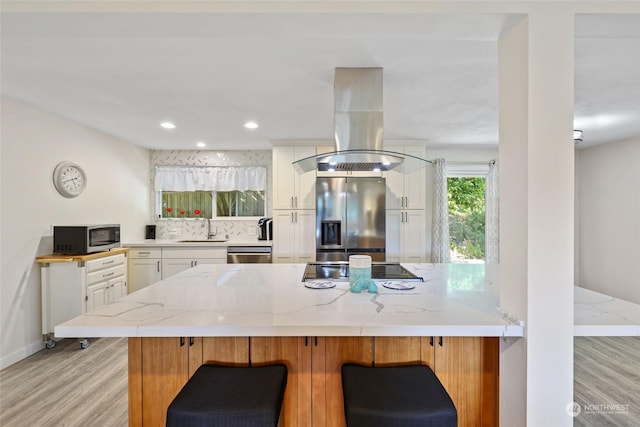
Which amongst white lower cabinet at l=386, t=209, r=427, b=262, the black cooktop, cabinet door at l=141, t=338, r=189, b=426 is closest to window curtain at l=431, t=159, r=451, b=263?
white lower cabinet at l=386, t=209, r=427, b=262

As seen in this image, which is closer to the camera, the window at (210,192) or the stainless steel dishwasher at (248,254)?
the stainless steel dishwasher at (248,254)

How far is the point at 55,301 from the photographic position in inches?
115

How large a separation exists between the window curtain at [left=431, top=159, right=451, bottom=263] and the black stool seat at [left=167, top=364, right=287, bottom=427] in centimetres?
362

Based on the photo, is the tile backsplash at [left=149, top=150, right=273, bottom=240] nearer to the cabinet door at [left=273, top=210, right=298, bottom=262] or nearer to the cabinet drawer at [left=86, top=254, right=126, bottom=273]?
the cabinet door at [left=273, top=210, right=298, bottom=262]

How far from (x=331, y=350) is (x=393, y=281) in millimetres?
663

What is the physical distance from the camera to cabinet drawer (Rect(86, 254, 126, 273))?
3.07 metres

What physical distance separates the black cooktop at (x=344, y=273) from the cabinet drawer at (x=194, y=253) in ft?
6.63

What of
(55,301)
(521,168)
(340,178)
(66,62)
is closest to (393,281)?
(521,168)

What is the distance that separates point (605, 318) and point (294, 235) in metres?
3.27

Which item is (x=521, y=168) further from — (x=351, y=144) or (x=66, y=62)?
(x=66, y=62)

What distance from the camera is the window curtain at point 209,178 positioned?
4781mm

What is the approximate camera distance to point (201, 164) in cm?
481

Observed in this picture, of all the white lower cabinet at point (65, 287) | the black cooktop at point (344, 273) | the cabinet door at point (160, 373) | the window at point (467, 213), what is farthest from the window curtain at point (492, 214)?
the white lower cabinet at point (65, 287)

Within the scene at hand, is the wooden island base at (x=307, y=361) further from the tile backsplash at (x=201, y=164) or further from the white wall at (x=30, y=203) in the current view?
the tile backsplash at (x=201, y=164)
